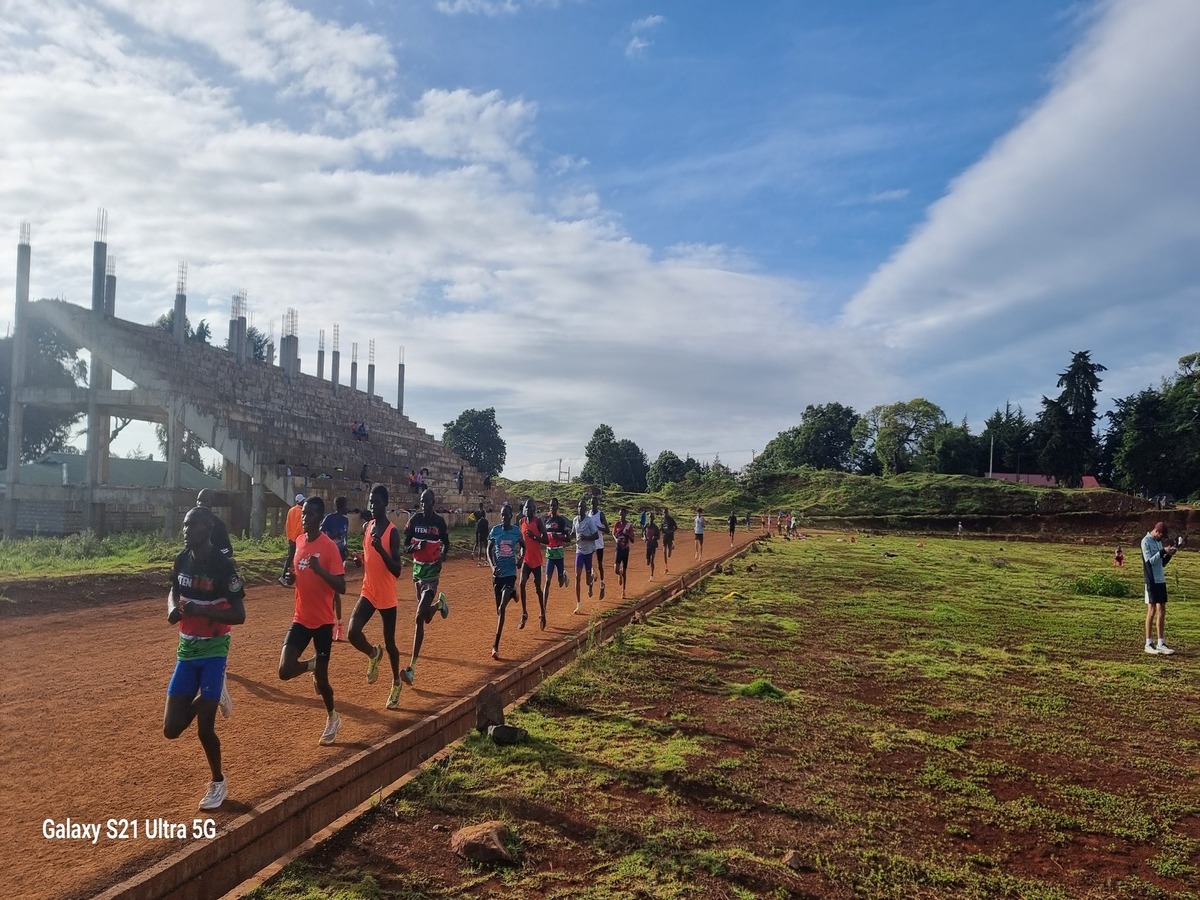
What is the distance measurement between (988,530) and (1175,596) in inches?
1416

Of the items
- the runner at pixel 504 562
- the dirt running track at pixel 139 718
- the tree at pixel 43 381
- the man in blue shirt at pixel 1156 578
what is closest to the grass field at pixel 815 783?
the man in blue shirt at pixel 1156 578

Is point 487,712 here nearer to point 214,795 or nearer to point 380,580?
point 380,580

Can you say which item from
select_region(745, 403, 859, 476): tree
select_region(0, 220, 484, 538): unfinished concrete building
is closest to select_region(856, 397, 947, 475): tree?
select_region(745, 403, 859, 476): tree

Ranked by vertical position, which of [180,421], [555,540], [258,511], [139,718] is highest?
[180,421]

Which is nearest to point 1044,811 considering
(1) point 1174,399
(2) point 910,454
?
(1) point 1174,399

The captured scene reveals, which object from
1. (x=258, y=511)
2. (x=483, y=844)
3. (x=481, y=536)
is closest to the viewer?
(x=483, y=844)

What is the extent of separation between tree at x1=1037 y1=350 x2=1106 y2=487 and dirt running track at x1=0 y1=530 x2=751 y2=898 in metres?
66.2

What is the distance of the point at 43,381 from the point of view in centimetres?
3488

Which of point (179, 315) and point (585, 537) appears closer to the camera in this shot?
point (585, 537)

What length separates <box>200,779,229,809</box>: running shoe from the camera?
14.8ft

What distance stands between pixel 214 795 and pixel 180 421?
69.2ft

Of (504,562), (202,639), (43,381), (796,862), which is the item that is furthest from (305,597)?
(43,381)

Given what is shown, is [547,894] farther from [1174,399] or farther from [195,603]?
[1174,399]

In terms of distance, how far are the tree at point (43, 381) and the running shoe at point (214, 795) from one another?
35.3 m
